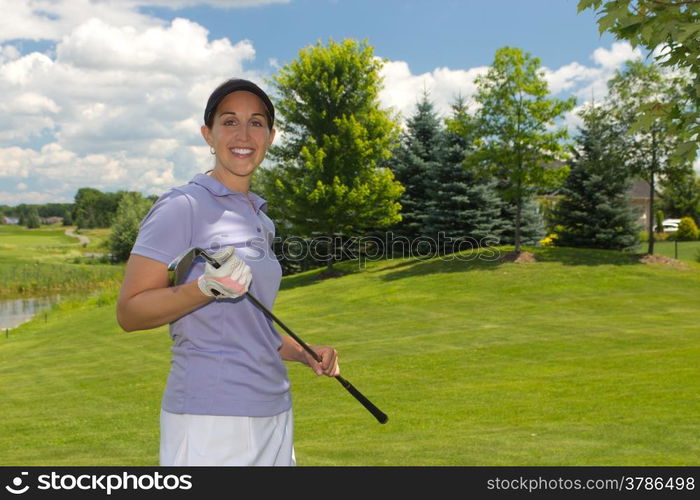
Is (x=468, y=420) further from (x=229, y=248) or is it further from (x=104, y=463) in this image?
(x=229, y=248)

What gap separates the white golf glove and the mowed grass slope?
5582 millimetres

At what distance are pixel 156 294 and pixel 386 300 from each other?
24331mm

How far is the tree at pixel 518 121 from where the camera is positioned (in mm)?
29828

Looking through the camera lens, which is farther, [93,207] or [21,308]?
[93,207]

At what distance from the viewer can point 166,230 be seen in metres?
2.52

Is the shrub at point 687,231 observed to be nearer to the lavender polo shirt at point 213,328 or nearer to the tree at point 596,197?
the tree at point 596,197

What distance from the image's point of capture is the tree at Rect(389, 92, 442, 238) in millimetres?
39438

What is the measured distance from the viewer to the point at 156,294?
2.46 metres

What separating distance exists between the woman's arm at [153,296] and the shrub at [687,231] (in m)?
61.7

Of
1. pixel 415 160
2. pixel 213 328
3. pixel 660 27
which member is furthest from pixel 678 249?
pixel 213 328

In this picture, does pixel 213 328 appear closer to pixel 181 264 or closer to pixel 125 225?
pixel 181 264

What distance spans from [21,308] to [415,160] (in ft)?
72.1

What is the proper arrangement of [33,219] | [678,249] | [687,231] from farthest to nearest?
[33,219]
[687,231]
[678,249]

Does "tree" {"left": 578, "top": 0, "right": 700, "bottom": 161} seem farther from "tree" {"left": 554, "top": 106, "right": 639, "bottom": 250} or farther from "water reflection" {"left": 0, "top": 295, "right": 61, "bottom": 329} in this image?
"water reflection" {"left": 0, "top": 295, "right": 61, "bottom": 329}
